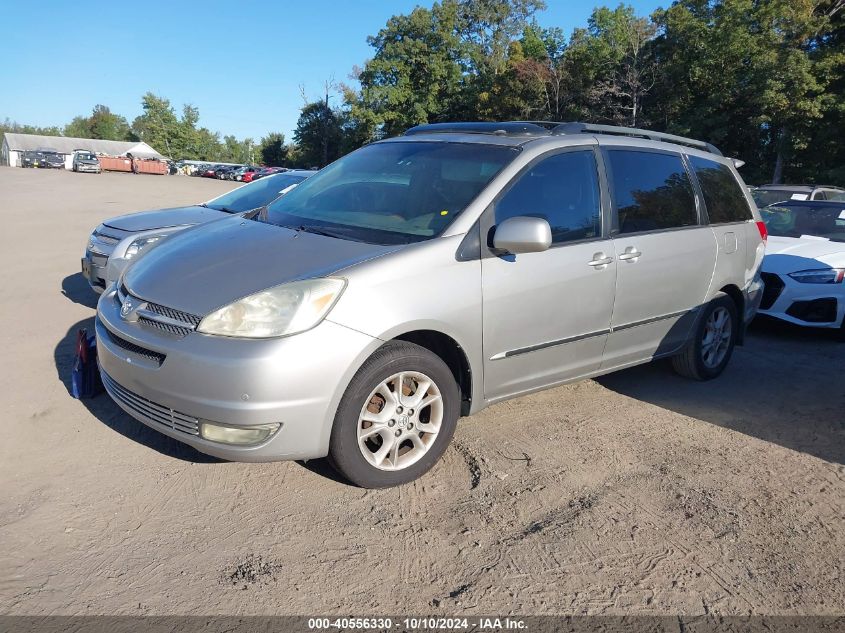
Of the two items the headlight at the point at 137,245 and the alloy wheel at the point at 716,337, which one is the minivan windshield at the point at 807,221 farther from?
the headlight at the point at 137,245

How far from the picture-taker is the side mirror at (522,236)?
3.49 metres

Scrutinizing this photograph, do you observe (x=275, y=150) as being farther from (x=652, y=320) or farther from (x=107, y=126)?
(x=652, y=320)

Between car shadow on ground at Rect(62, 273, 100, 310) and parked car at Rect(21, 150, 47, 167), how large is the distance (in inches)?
2350

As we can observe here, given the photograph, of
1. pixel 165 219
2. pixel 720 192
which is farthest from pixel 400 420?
pixel 165 219

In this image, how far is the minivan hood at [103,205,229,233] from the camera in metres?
6.97

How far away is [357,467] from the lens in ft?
10.6

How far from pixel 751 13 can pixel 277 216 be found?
33620 mm

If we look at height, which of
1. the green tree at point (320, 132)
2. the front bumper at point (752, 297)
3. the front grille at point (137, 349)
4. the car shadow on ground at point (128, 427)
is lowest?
the car shadow on ground at point (128, 427)

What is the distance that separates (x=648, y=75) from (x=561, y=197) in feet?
121

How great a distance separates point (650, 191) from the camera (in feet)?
15.4

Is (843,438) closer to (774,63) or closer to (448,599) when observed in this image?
(448,599)

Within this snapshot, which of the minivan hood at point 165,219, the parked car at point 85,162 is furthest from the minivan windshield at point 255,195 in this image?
the parked car at point 85,162

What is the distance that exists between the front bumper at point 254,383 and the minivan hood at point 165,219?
4053 millimetres

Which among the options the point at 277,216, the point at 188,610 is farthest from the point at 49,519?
the point at 277,216
